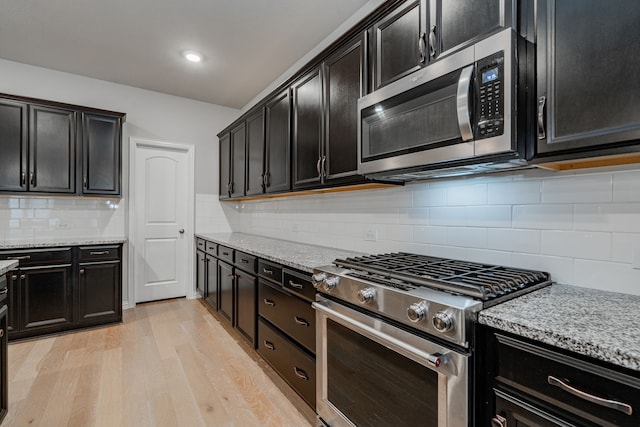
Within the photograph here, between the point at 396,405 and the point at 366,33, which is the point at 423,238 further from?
the point at 366,33

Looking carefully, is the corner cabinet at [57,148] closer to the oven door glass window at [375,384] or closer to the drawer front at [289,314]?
the drawer front at [289,314]

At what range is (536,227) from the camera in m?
1.44

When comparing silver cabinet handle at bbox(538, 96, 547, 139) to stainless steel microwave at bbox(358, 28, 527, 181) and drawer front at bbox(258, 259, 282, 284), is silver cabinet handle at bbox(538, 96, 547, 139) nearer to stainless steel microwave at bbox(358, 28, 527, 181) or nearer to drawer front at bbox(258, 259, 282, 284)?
stainless steel microwave at bbox(358, 28, 527, 181)

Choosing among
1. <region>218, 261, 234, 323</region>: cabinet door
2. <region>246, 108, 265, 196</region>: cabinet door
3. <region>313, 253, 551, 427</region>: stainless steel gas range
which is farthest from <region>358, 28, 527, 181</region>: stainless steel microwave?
<region>218, 261, 234, 323</region>: cabinet door

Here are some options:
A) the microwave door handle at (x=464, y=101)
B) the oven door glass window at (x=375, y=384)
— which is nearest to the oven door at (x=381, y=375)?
the oven door glass window at (x=375, y=384)

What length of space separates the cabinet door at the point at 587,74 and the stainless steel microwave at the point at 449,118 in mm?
102

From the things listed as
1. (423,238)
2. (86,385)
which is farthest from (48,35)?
(423,238)

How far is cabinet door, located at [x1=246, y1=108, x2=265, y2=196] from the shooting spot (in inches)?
127

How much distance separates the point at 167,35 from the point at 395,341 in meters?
3.06

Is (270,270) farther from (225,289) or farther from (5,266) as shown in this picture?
(5,266)

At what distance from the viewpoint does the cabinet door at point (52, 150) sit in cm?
311

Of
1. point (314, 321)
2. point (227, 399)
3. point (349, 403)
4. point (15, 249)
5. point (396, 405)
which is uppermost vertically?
point (15, 249)

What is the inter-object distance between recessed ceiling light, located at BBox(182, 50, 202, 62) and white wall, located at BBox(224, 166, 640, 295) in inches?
83.8

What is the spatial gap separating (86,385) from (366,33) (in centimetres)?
300
